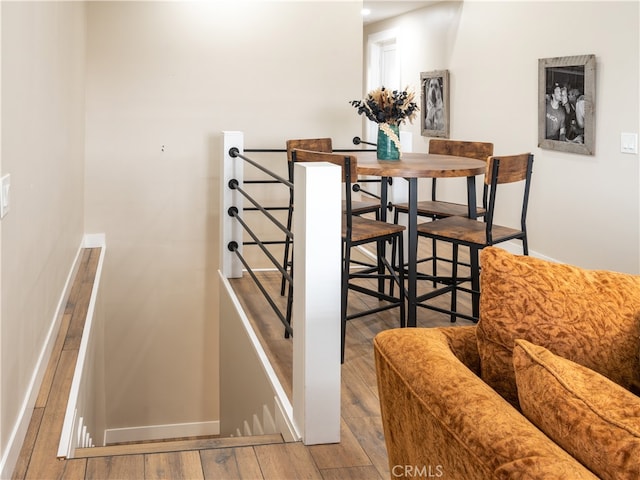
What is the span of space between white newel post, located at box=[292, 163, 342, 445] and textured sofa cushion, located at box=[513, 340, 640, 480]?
115 cm

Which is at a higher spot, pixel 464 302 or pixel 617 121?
pixel 617 121

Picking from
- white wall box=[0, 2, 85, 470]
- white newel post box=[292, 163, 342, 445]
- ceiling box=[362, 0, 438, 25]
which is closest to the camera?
white wall box=[0, 2, 85, 470]

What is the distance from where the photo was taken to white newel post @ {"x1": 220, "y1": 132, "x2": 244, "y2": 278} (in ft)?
15.3

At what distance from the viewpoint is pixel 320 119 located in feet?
17.7

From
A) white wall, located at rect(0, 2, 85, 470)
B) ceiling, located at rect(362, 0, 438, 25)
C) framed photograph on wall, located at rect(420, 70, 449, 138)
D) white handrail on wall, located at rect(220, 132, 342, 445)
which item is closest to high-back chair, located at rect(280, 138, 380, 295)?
white wall, located at rect(0, 2, 85, 470)

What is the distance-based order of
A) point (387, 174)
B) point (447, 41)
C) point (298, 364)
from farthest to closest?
point (447, 41) → point (387, 174) → point (298, 364)

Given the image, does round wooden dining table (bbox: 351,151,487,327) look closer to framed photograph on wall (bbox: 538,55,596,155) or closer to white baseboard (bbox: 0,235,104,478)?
white baseboard (bbox: 0,235,104,478)

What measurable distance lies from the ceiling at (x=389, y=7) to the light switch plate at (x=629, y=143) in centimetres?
326

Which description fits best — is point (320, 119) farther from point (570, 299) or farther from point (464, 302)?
point (570, 299)

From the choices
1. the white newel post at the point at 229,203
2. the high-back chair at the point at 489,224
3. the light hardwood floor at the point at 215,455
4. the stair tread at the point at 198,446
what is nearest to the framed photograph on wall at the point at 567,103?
the high-back chair at the point at 489,224

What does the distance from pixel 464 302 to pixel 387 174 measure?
136cm

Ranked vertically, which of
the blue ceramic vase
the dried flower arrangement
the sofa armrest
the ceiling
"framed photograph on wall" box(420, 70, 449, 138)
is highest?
the ceiling

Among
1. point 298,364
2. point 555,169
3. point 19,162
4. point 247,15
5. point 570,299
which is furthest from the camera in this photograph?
point 555,169

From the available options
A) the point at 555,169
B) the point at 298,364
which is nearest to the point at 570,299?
the point at 298,364
